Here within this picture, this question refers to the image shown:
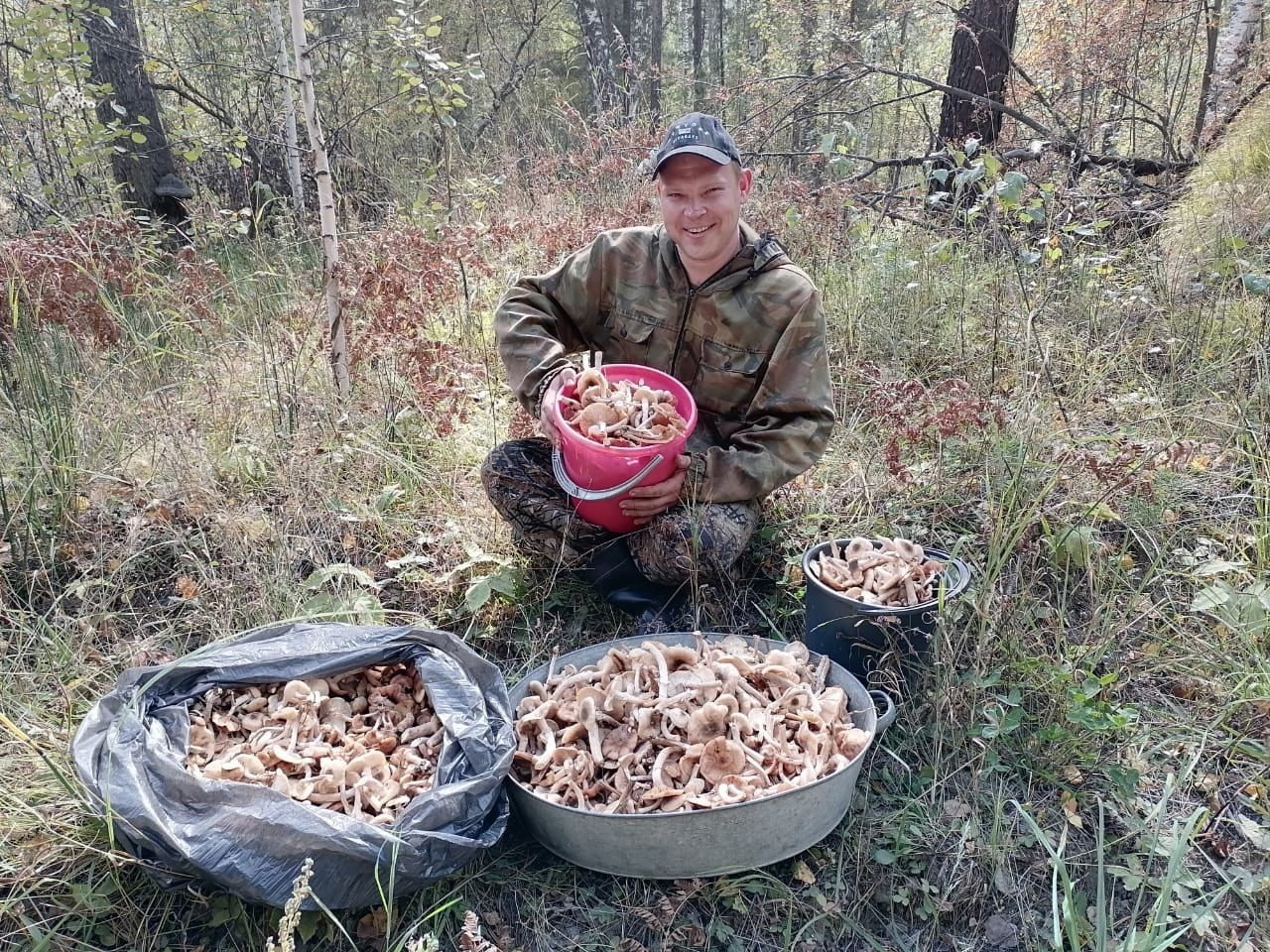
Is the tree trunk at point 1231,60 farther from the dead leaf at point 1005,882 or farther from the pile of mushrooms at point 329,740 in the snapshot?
the pile of mushrooms at point 329,740

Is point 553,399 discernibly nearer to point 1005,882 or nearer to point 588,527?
point 588,527

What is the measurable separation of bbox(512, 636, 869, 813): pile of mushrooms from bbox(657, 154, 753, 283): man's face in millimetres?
1266

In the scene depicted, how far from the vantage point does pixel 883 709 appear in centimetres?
240

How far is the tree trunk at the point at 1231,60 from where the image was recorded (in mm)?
5055

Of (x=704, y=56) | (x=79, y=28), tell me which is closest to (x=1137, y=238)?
(x=79, y=28)

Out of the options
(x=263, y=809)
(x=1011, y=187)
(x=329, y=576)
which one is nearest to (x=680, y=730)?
(x=263, y=809)

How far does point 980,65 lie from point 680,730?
548 cm

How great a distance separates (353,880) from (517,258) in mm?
3866

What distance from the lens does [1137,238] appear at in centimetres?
461

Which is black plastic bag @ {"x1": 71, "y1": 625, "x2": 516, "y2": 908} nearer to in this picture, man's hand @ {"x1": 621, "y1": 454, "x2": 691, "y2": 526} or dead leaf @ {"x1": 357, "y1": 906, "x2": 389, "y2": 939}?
dead leaf @ {"x1": 357, "y1": 906, "x2": 389, "y2": 939}

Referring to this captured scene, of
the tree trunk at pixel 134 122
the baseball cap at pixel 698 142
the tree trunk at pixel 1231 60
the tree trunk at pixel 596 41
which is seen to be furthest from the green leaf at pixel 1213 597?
the tree trunk at pixel 596 41

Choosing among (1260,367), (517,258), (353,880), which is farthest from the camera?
(517,258)

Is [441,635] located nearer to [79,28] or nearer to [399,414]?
[399,414]

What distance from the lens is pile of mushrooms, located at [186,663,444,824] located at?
6.22 feet
